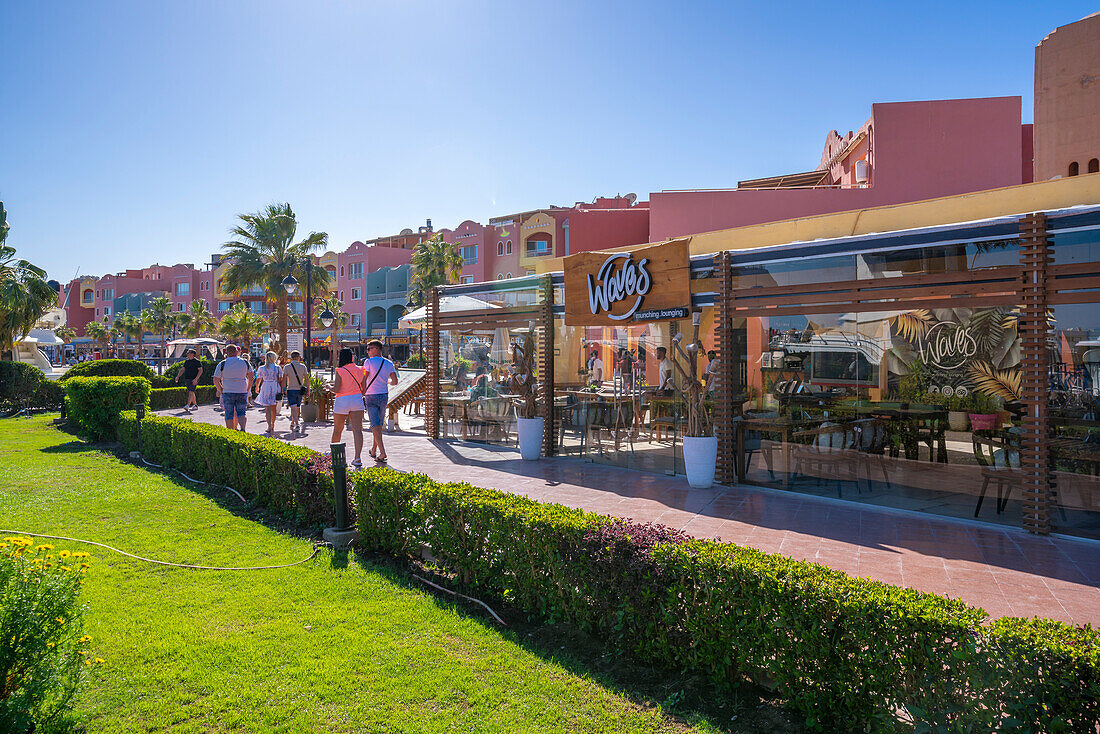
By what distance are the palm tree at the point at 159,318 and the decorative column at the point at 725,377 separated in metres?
72.0

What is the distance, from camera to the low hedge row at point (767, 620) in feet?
8.84

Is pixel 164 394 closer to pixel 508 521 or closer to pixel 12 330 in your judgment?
pixel 12 330

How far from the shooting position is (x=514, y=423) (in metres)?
13.4

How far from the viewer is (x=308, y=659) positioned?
4.02 m

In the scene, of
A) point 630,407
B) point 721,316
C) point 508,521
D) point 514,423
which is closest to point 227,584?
point 508,521

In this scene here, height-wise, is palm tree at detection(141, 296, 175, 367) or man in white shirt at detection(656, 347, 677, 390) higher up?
palm tree at detection(141, 296, 175, 367)

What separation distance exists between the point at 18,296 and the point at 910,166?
2854 centimetres

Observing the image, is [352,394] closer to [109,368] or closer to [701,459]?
[701,459]

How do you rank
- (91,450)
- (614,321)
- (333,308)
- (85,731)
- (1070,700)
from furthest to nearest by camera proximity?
(333,308) → (91,450) → (614,321) → (85,731) → (1070,700)

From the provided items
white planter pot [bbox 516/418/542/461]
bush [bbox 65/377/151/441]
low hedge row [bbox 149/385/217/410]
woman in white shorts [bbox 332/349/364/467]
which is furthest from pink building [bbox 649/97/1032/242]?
low hedge row [bbox 149/385/217/410]

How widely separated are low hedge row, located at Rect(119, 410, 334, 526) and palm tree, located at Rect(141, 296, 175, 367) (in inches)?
2562

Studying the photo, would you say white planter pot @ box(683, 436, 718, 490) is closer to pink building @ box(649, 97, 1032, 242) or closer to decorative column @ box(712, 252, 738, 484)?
decorative column @ box(712, 252, 738, 484)

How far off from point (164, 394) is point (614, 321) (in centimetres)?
1701

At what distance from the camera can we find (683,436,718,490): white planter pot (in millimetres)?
8875
